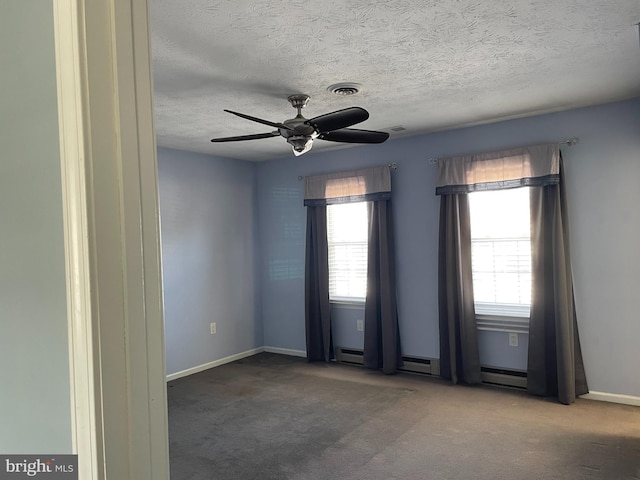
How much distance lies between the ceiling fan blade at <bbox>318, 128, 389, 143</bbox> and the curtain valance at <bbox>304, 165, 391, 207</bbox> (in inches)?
57.7

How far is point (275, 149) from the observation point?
5.05 m

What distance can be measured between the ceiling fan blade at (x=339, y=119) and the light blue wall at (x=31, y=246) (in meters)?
1.99

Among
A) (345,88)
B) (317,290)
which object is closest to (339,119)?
(345,88)

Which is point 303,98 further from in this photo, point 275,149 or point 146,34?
point 146,34

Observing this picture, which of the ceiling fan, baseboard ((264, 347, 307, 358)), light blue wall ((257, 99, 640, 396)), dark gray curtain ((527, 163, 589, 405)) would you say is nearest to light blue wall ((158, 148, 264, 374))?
baseboard ((264, 347, 307, 358))

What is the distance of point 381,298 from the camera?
4715 mm

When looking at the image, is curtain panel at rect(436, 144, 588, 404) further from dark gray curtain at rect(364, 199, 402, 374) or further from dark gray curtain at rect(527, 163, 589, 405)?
dark gray curtain at rect(364, 199, 402, 374)

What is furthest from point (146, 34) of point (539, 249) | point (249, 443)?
point (539, 249)

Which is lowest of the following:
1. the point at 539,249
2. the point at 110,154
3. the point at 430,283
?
the point at 430,283

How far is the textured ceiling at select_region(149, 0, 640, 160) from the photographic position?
2.07 meters

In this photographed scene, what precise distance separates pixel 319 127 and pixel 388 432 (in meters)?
2.15

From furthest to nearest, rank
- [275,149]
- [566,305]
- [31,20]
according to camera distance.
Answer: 1. [275,149]
2. [566,305]
3. [31,20]

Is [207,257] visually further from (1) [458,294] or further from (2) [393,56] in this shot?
(2) [393,56]

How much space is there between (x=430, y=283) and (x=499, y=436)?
1.69 m
